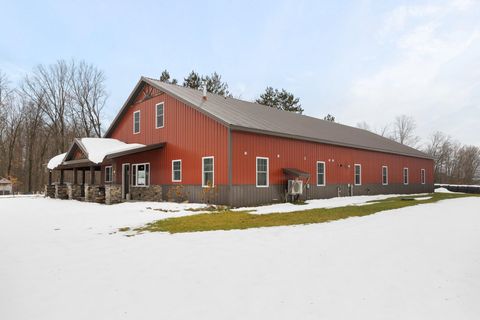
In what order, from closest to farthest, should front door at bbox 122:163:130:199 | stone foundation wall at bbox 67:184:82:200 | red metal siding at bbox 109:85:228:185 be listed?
red metal siding at bbox 109:85:228:185 < front door at bbox 122:163:130:199 < stone foundation wall at bbox 67:184:82:200

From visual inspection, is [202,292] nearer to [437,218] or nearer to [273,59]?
[437,218]

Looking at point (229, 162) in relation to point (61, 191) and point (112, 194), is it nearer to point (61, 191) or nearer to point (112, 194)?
point (112, 194)

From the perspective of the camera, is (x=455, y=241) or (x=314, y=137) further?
(x=314, y=137)

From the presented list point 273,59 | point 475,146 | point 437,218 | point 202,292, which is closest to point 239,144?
point 437,218

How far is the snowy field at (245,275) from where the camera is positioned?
3.76 metres

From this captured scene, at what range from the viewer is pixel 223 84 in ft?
150

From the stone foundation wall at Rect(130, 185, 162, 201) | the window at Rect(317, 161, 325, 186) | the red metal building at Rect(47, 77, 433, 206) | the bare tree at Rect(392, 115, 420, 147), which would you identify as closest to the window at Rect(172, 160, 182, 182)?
the red metal building at Rect(47, 77, 433, 206)

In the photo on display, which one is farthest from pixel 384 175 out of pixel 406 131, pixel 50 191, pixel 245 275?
pixel 406 131

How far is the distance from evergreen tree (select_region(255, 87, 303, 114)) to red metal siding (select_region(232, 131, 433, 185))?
20346 millimetres

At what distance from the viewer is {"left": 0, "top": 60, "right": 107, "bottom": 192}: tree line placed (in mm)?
37500

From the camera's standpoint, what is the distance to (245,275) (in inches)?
196

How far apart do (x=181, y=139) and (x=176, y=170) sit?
1669 millimetres

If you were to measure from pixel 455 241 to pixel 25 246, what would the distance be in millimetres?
9223

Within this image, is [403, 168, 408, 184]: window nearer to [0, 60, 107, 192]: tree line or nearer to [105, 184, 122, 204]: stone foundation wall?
[105, 184, 122, 204]: stone foundation wall
